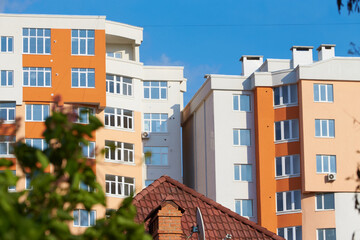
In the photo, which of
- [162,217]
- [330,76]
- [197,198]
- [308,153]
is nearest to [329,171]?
[308,153]

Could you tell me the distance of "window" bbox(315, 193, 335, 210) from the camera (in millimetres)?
58750

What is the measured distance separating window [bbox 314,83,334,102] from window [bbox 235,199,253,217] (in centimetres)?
846

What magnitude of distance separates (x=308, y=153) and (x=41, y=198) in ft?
171

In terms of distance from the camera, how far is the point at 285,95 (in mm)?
62188

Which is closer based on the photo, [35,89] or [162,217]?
[162,217]

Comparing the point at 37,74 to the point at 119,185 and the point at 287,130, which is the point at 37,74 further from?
the point at 287,130

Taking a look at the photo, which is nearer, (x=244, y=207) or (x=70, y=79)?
(x=70, y=79)

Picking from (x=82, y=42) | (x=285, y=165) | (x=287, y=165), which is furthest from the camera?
(x=82, y=42)

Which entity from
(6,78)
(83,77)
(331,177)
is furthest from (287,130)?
(6,78)

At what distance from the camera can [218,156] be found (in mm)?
63031

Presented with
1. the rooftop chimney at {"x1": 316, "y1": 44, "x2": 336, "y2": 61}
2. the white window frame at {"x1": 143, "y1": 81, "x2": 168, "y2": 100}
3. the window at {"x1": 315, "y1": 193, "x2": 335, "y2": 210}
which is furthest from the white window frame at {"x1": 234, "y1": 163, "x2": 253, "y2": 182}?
the rooftop chimney at {"x1": 316, "y1": 44, "x2": 336, "y2": 61}

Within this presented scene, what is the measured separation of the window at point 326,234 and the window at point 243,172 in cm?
653

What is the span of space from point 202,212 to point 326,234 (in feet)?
109

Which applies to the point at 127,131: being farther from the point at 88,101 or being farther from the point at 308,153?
the point at 308,153
